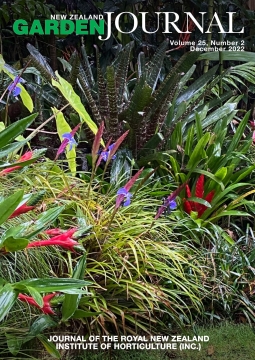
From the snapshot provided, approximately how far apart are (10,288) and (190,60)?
5.40 feet

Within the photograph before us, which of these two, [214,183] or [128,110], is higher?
[128,110]

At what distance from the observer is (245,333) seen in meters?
1.54

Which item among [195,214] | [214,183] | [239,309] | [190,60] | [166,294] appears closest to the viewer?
[166,294]

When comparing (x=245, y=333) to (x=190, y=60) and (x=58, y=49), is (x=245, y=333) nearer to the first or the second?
(x=190, y=60)

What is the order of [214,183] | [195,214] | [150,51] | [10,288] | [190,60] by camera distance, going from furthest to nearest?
[150,51]
[190,60]
[214,183]
[195,214]
[10,288]

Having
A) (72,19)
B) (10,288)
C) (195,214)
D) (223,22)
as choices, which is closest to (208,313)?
(195,214)

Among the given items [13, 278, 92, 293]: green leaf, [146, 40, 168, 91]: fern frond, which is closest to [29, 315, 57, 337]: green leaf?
[13, 278, 92, 293]: green leaf

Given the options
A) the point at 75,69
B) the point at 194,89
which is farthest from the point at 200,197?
the point at 75,69

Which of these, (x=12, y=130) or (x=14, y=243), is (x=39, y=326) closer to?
(x=14, y=243)

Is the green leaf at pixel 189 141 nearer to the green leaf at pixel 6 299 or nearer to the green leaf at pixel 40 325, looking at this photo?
the green leaf at pixel 40 325

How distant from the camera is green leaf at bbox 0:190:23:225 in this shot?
1.04 meters

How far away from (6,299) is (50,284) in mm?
95

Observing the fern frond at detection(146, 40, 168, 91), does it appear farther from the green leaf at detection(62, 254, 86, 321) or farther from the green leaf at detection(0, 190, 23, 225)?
the green leaf at detection(0, 190, 23, 225)

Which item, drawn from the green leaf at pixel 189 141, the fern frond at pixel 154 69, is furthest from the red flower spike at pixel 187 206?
A: the fern frond at pixel 154 69
